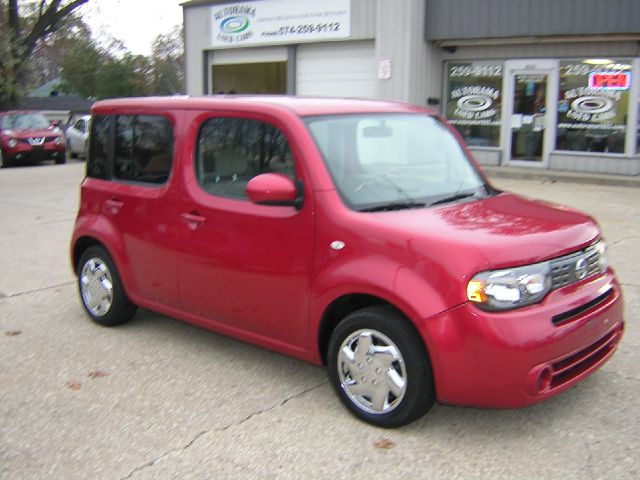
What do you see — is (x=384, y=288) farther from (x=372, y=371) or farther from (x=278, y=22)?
(x=278, y=22)

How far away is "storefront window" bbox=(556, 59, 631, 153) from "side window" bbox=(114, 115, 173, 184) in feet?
40.2

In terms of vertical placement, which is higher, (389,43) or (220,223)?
(389,43)

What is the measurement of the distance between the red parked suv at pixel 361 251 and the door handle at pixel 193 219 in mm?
13

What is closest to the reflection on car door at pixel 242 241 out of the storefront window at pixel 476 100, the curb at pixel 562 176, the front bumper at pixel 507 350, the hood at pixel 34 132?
the front bumper at pixel 507 350

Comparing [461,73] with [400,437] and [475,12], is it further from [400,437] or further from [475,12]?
[400,437]

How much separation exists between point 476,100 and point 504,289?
1424 centimetres

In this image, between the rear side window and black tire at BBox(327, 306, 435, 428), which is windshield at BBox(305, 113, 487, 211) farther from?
the rear side window

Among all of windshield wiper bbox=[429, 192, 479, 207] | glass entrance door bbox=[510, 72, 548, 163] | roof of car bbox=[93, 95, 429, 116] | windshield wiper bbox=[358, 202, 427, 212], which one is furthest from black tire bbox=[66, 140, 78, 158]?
windshield wiper bbox=[358, 202, 427, 212]

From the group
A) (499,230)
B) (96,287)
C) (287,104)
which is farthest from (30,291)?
(499,230)

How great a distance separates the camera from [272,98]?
4.51 meters

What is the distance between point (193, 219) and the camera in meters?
4.57

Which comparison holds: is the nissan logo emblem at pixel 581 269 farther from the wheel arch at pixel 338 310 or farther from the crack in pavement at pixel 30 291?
the crack in pavement at pixel 30 291

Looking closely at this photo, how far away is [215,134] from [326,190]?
3.45 feet

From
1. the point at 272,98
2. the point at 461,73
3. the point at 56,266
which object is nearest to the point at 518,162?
the point at 461,73
